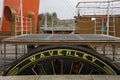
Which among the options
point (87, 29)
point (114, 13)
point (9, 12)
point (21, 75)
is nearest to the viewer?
point (21, 75)

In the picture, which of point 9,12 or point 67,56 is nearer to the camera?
point 67,56

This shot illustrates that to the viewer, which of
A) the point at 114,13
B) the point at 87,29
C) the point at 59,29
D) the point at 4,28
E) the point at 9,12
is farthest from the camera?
the point at 59,29

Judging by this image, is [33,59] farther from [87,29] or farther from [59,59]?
[87,29]

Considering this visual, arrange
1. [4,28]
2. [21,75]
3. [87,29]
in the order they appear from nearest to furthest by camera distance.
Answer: [21,75] → [4,28] → [87,29]

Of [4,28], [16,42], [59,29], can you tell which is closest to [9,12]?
[4,28]

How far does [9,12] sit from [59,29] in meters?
13.4

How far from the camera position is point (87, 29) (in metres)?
17.8

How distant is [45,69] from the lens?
5.69 meters

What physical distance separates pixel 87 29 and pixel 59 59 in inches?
489

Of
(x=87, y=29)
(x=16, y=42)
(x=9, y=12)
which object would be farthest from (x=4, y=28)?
(x=16, y=42)

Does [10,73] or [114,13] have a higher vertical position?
[114,13]

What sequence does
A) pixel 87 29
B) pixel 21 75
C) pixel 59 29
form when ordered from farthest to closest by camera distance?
pixel 59 29 → pixel 87 29 → pixel 21 75

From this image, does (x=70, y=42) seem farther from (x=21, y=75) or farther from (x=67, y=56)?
(x=21, y=75)

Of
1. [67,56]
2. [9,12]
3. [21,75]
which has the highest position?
[9,12]
